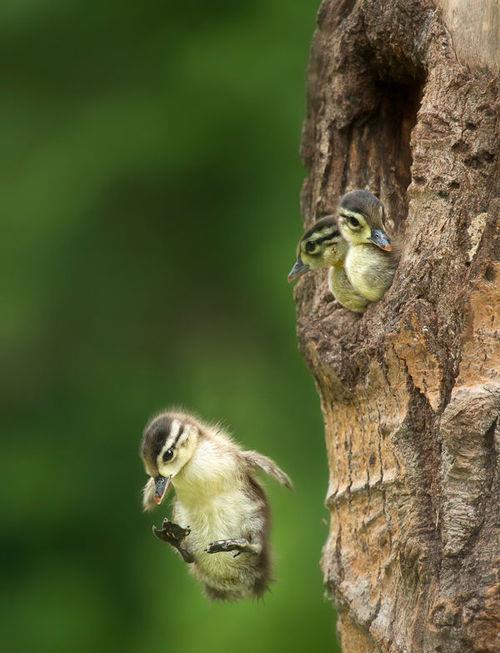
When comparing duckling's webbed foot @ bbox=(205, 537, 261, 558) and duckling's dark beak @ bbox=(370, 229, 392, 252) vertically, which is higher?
duckling's dark beak @ bbox=(370, 229, 392, 252)

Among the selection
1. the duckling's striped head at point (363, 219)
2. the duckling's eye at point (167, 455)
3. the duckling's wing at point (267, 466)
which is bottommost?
the duckling's eye at point (167, 455)

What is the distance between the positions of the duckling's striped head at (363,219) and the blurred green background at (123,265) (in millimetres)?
5612

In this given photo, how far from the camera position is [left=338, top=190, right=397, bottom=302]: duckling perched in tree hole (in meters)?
6.49

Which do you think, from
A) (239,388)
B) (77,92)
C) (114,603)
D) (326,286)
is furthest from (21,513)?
(326,286)

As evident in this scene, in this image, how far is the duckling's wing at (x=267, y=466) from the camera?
6.82 metres

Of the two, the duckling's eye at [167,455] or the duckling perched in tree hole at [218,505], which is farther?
the duckling perched in tree hole at [218,505]

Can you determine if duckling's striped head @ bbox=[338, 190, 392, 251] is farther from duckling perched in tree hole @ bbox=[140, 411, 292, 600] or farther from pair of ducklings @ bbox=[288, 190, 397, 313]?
duckling perched in tree hole @ bbox=[140, 411, 292, 600]

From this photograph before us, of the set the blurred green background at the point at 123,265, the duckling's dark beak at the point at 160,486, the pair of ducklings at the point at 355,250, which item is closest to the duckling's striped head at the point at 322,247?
the pair of ducklings at the point at 355,250

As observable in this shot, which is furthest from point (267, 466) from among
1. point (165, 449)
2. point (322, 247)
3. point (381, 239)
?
point (381, 239)

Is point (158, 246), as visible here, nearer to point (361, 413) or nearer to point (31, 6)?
point (31, 6)

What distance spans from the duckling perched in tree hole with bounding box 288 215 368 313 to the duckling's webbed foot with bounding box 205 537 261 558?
1125 millimetres

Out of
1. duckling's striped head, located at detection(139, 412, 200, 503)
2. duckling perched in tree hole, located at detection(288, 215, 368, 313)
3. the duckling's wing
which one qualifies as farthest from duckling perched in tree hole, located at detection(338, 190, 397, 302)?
duckling's striped head, located at detection(139, 412, 200, 503)

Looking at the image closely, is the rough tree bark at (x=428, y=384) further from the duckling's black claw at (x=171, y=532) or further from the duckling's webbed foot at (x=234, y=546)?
the duckling's black claw at (x=171, y=532)

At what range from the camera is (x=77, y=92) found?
13.2m
